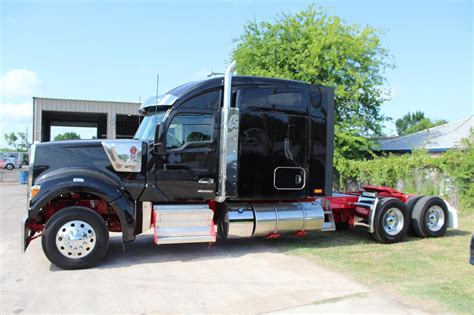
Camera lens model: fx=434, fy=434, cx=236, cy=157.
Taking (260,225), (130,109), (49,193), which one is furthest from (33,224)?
(130,109)

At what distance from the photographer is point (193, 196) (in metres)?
7.50

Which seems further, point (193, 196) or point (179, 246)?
point (179, 246)

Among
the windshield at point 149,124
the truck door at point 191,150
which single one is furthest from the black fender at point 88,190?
the windshield at point 149,124

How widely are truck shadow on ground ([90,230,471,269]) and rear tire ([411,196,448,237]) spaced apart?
0.28 metres

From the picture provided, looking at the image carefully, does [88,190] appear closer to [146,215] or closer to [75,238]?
[75,238]

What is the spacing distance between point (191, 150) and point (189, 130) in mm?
341

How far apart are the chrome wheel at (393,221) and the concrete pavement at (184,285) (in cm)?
252

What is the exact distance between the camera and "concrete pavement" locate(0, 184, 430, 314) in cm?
499

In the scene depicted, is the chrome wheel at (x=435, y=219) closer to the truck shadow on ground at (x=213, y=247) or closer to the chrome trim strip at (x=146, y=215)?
the truck shadow on ground at (x=213, y=247)

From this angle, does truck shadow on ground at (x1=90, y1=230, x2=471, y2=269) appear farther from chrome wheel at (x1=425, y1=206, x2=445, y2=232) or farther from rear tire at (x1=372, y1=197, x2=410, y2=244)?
chrome wheel at (x1=425, y1=206, x2=445, y2=232)

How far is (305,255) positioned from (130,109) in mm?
23344

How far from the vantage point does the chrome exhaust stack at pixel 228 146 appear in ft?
24.4

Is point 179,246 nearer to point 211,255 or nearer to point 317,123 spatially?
point 211,255

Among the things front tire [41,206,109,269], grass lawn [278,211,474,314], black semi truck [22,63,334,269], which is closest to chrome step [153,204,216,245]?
black semi truck [22,63,334,269]
